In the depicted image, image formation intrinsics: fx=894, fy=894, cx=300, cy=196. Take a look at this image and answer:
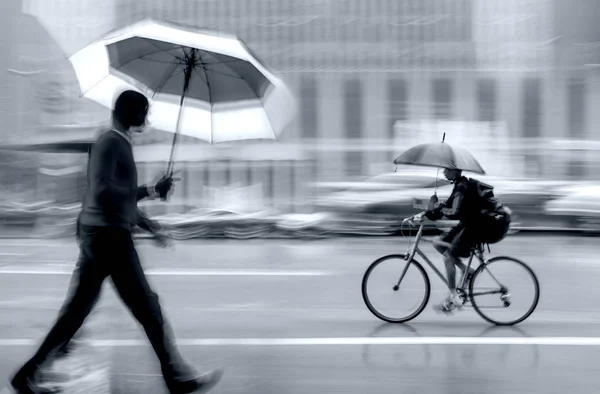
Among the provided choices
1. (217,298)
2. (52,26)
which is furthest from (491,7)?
(217,298)

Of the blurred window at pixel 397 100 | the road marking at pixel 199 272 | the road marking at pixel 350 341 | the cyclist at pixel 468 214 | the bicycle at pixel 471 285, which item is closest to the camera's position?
the road marking at pixel 350 341

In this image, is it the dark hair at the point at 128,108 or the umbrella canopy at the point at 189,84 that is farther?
the umbrella canopy at the point at 189,84

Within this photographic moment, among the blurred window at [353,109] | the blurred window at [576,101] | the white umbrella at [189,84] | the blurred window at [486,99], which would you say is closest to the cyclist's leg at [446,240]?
the white umbrella at [189,84]

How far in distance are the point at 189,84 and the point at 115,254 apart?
1.31 meters

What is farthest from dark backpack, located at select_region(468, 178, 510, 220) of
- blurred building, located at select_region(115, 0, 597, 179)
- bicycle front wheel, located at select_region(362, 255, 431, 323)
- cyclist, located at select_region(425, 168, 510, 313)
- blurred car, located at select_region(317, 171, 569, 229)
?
blurred building, located at select_region(115, 0, 597, 179)

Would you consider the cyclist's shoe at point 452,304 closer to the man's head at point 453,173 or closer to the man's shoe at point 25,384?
the man's head at point 453,173

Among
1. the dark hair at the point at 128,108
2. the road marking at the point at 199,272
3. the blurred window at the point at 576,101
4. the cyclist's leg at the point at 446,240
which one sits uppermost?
the blurred window at the point at 576,101

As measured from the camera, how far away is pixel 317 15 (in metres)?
24.0

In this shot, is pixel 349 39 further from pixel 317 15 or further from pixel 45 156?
pixel 45 156

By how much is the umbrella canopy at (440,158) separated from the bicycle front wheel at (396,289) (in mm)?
854

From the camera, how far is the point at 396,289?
7.50 m

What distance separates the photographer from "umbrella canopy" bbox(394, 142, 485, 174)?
23.5ft

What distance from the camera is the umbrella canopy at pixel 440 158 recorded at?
7.15 m

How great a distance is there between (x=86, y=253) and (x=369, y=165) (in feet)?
51.7
